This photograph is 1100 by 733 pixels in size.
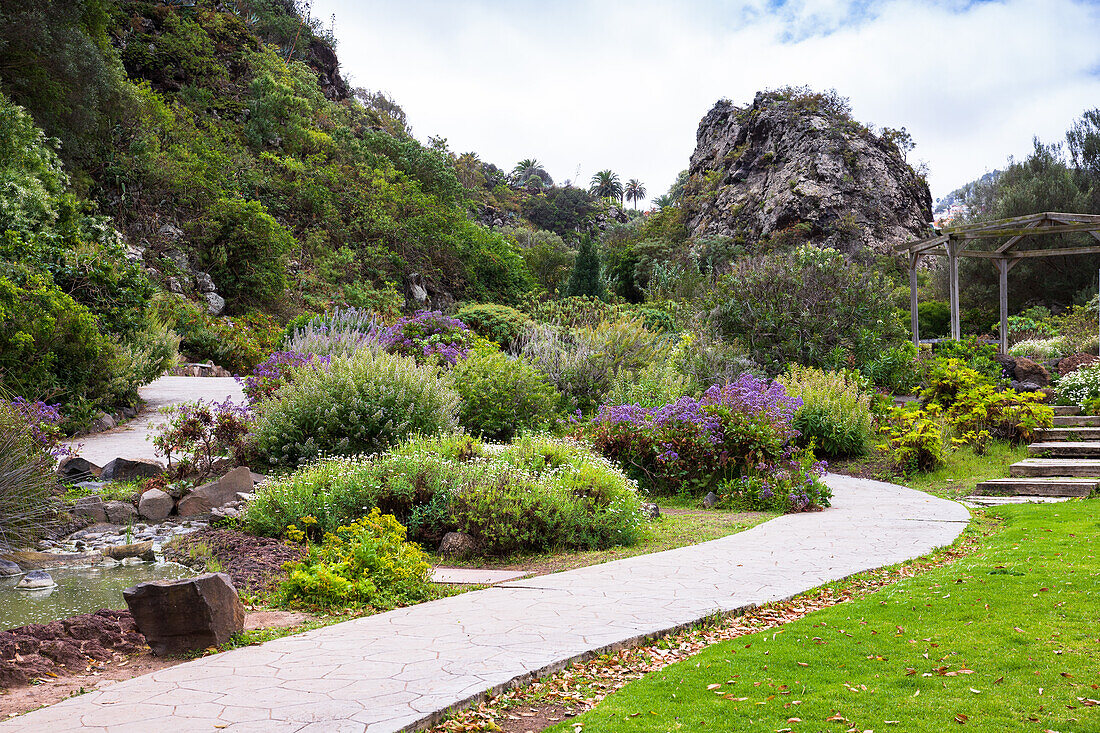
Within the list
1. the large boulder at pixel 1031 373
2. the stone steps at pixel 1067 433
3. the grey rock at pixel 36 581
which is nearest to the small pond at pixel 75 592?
the grey rock at pixel 36 581

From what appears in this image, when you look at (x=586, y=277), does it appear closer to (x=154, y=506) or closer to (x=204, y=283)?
(x=204, y=283)

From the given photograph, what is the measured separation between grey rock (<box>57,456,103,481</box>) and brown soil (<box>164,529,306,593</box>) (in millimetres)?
2529

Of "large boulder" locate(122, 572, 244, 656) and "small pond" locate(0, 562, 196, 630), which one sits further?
"small pond" locate(0, 562, 196, 630)

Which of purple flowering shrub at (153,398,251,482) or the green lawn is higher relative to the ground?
purple flowering shrub at (153,398,251,482)

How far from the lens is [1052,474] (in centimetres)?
861

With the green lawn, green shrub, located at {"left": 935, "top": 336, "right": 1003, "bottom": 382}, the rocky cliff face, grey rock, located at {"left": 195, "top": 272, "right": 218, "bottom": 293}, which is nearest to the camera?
the green lawn

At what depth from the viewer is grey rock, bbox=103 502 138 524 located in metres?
6.73

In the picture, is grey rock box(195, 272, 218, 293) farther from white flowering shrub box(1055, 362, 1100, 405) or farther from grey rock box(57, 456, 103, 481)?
white flowering shrub box(1055, 362, 1100, 405)

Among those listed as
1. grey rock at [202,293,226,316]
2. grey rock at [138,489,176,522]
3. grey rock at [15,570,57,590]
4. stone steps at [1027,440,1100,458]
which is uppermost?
grey rock at [202,293,226,316]

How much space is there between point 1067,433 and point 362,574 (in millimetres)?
10177

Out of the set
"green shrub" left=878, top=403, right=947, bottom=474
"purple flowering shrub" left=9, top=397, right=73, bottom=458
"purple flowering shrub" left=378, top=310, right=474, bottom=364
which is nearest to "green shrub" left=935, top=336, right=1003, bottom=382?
"green shrub" left=878, top=403, right=947, bottom=474

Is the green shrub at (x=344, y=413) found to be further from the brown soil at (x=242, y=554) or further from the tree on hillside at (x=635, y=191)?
the tree on hillside at (x=635, y=191)

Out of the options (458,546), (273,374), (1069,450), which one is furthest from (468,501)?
(1069,450)

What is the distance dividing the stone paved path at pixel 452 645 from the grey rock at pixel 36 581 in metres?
2.33
